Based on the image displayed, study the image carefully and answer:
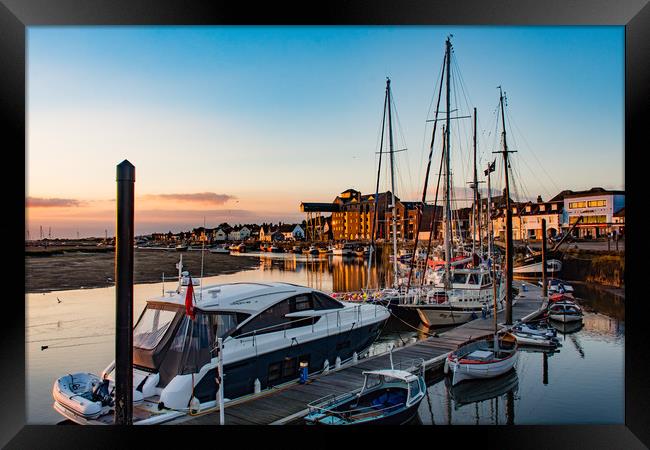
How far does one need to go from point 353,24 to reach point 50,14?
3778 millimetres

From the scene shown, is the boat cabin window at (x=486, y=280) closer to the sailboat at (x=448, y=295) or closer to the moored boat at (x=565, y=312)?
the sailboat at (x=448, y=295)

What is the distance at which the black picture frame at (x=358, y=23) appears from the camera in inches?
231

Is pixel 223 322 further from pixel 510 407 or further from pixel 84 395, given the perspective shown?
pixel 510 407

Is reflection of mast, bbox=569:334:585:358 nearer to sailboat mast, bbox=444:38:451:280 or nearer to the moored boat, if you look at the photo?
the moored boat

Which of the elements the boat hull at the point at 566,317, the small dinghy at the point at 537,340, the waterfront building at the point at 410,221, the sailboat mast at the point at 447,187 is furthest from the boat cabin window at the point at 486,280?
the waterfront building at the point at 410,221

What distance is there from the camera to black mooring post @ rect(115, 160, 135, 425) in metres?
5.38

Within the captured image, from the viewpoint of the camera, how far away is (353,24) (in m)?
6.30

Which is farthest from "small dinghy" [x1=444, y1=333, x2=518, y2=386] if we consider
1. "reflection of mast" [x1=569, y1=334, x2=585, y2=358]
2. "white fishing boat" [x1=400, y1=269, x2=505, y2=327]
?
"white fishing boat" [x1=400, y1=269, x2=505, y2=327]

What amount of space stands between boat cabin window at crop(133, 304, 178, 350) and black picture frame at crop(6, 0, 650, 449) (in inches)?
49.5

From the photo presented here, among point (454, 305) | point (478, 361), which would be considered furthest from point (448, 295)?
point (478, 361)

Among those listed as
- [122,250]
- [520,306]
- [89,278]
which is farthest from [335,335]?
[89,278]

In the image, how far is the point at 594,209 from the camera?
29.3 m
